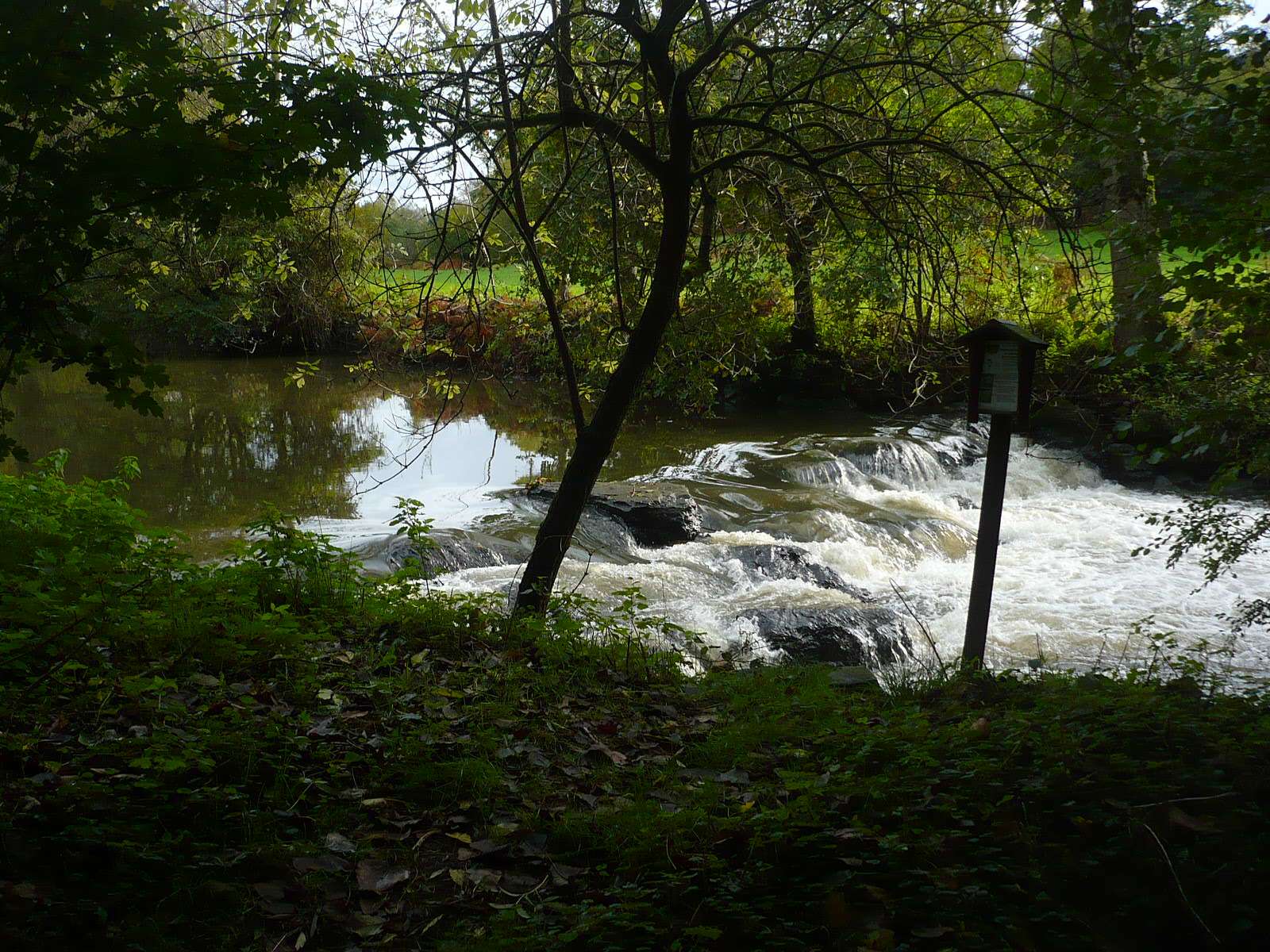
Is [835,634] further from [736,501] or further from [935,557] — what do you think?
[736,501]

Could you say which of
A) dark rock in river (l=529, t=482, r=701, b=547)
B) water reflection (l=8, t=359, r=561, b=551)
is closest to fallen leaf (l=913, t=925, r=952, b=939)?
water reflection (l=8, t=359, r=561, b=551)

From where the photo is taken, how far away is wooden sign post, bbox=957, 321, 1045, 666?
6.25 metres

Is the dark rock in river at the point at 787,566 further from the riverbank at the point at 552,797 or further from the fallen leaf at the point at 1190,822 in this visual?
the fallen leaf at the point at 1190,822

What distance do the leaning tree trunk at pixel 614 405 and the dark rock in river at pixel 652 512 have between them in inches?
161

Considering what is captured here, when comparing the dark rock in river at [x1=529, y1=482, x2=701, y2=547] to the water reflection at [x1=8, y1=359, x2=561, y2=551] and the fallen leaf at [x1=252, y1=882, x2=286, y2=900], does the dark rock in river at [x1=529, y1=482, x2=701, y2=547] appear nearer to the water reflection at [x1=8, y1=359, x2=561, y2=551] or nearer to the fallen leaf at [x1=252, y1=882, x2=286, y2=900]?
the water reflection at [x1=8, y1=359, x2=561, y2=551]

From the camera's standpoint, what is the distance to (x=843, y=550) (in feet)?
33.3

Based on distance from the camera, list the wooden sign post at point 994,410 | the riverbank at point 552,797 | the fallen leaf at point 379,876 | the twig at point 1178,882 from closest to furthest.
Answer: the twig at point 1178,882 < the riverbank at point 552,797 < the fallen leaf at point 379,876 < the wooden sign post at point 994,410

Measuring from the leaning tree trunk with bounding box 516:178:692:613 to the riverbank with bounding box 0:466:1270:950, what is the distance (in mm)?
1005

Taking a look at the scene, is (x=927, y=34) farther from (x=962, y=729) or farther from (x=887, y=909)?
(x=887, y=909)

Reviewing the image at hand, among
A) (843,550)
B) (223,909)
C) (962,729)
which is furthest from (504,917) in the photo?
(843,550)

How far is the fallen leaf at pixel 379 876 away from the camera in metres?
2.96

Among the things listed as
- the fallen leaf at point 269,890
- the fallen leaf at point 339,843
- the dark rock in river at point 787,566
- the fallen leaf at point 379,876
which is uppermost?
the fallen leaf at point 269,890

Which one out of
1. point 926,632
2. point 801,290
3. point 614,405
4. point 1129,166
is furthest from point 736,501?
point 1129,166

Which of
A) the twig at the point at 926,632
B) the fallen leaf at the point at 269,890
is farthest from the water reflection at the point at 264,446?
the fallen leaf at the point at 269,890
